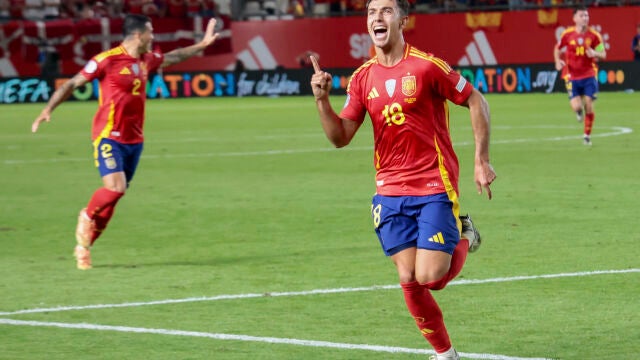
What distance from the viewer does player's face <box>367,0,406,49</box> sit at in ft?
25.9

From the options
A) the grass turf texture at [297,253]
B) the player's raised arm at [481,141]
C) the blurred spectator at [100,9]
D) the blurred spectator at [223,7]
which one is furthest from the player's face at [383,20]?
the blurred spectator at [223,7]

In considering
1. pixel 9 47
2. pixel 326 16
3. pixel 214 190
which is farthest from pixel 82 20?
pixel 214 190

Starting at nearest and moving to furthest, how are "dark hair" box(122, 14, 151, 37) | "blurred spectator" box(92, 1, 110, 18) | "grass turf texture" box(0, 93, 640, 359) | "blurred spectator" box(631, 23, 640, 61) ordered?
"grass turf texture" box(0, 93, 640, 359)
"dark hair" box(122, 14, 151, 37)
"blurred spectator" box(631, 23, 640, 61)
"blurred spectator" box(92, 1, 110, 18)

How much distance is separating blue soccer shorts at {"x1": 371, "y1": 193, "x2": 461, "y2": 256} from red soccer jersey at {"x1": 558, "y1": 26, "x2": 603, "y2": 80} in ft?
66.2

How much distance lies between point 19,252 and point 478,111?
6.88 m

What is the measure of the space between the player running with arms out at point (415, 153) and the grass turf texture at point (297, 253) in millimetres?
727

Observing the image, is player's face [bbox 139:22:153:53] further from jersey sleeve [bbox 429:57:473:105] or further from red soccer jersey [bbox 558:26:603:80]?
red soccer jersey [bbox 558:26:603:80]

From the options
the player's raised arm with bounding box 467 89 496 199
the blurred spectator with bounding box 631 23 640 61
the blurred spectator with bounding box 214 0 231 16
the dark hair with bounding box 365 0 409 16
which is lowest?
the blurred spectator with bounding box 631 23 640 61

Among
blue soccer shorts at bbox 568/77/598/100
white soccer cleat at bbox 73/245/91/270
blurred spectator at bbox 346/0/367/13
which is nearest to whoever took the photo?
white soccer cleat at bbox 73/245/91/270

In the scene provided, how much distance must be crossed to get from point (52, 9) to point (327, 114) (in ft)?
158

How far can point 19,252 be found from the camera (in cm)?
1362

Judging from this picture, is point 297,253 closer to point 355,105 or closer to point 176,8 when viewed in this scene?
point 355,105

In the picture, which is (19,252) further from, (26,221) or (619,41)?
(619,41)

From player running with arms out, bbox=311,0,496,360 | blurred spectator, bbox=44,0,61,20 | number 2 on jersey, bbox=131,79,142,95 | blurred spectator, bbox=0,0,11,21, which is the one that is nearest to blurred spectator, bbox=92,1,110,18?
blurred spectator, bbox=44,0,61,20
